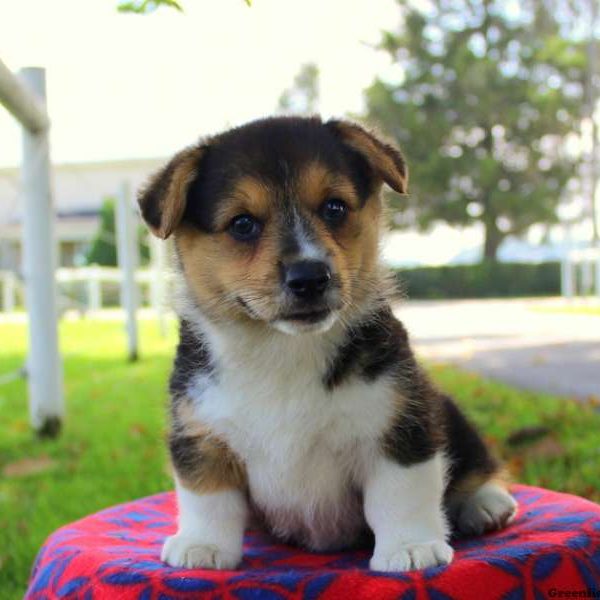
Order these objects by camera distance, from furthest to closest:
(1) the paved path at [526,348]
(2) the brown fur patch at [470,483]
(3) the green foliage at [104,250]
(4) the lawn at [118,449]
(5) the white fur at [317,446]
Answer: (3) the green foliage at [104,250], (1) the paved path at [526,348], (4) the lawn at [118,449], (2) the brown fur patch at [470,483], (5) the white fur at [317,446]

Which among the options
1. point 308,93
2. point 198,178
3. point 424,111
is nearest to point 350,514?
point 198,178

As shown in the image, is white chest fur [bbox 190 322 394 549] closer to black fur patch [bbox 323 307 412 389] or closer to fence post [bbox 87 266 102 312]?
black fur patch [bbox 323 307 412 389]

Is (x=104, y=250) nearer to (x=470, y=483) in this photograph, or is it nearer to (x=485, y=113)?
(x=485, y=113)

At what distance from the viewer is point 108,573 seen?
244 cm

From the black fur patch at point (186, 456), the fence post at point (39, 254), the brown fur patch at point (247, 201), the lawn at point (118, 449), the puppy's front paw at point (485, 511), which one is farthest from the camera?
the fence post at point (39, 254)

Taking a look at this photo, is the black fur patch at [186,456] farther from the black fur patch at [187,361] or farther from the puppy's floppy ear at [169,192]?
the puppy's floppy ear at [169,192]

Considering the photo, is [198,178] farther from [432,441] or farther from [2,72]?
[2,72]

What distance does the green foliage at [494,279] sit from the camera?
115 feet

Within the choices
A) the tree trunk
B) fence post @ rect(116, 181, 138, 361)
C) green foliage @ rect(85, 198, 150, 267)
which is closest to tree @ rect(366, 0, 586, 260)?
the tree trunk

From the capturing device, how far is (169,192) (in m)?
2.81

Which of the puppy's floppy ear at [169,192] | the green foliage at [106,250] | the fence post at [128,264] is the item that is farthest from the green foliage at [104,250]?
the puppy's floppy ear at [169,192]

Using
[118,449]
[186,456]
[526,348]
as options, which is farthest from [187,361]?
[526,348]

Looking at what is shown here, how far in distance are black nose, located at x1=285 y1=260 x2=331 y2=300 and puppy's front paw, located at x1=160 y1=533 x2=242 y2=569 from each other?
0.86 meters

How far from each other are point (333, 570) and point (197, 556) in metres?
0.47
